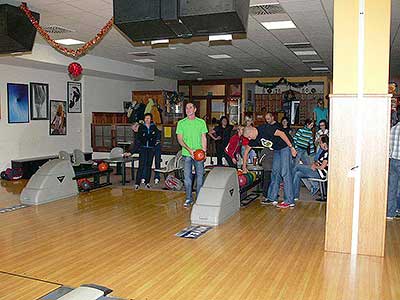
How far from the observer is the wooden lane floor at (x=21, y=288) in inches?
134

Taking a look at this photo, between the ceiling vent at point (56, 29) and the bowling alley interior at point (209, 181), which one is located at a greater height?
the ceiling vent at point (56, 29)

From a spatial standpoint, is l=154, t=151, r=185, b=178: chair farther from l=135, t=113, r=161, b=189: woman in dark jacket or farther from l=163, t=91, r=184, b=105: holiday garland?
l=163, t=91, r=184, b=105: holiday garland

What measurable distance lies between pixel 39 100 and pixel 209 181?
677 cm

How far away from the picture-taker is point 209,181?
592 cm

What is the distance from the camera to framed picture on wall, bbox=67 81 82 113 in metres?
11.9

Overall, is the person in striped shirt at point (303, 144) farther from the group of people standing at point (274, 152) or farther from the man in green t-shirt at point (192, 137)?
the man in green t-shirt at point (192, 137)

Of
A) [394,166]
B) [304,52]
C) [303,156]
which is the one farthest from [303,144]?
[304,52]

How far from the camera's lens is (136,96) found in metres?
14.2

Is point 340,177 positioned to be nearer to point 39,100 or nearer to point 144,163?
point 144,163

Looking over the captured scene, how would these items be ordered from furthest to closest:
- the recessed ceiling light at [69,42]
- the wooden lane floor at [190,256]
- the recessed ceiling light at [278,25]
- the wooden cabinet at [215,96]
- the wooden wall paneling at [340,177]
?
the wooden cabinet at [215,96] → the recessed ceiling light at [69,42] → the recessed ceiling light at [278,25] → the wooden wall paneling at [340,177] → the wooden lane floor at [190,256]

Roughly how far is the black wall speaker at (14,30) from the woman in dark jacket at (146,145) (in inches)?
103

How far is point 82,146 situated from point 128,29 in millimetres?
8622

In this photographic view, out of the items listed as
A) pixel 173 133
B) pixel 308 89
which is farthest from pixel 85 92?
pixel 308 89

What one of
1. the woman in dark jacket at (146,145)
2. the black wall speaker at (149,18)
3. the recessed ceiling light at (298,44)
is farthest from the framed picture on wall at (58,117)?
the black wall speaker at (149,18)
